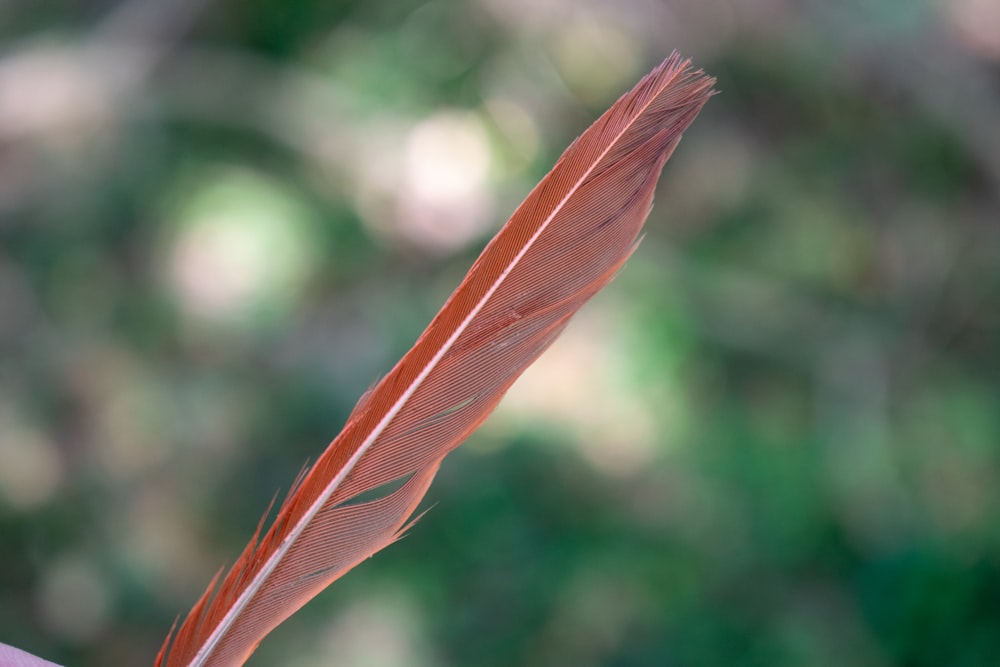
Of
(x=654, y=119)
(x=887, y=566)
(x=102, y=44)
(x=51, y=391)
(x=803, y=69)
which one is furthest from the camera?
(x=803, y=69)

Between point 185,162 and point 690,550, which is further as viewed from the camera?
point 185,162

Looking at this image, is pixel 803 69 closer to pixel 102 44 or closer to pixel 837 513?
pixel 837 513

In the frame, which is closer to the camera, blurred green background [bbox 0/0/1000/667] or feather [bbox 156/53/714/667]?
feather [bbox 156/53/714/667]

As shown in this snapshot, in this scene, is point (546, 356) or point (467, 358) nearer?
point (467, 358)

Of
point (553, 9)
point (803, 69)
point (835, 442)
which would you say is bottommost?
point (835, 442)

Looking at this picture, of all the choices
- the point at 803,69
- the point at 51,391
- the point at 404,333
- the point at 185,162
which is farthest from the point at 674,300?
the point at 51,391

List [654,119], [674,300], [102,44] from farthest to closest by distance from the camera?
[102,44] → [674,300] → [654,119]
